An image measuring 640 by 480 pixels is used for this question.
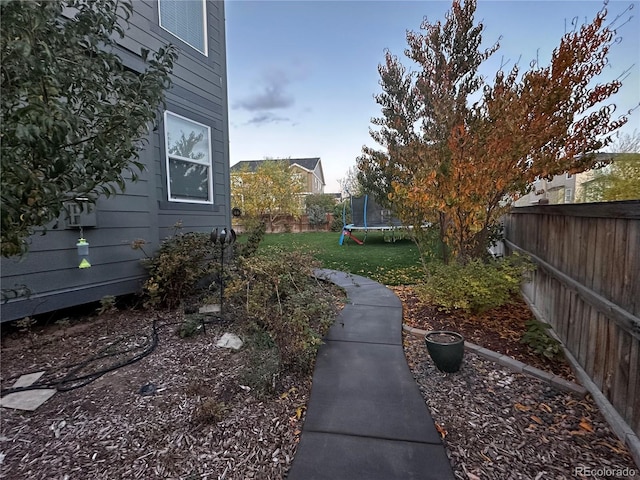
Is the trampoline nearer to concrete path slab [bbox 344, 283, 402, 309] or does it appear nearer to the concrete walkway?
concrete path slab [bbox 344, 283, 402, 309]

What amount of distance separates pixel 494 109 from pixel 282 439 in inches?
131

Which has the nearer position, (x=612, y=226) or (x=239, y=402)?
(x=612, y=226)

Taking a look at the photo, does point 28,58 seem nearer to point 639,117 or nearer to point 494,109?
point 494,109

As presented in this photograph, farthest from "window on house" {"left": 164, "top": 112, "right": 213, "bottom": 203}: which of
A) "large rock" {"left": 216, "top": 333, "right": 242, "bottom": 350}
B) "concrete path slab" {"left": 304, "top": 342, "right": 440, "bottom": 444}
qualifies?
"concrete path slab" {"left": 304, "top": 342, "right": 440, "bottom": 444}

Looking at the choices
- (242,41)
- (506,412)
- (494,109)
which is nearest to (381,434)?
(506,412)

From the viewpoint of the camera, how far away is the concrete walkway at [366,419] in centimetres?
145

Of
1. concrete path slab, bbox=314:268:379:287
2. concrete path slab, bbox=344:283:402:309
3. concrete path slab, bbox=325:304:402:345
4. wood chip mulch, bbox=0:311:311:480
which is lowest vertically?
wood chip mulch, bbox=0:311:311:480

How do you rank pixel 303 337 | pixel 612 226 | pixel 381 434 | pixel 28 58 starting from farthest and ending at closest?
pixel 303 337 → pixel 612 226 → pixel 381 434 → pixel 28 58

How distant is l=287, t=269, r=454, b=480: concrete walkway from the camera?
4.75ft

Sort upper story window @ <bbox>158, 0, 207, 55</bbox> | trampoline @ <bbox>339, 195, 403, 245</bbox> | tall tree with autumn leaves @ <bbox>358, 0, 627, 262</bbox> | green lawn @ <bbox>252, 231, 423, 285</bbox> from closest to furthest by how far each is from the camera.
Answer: tall tree with autumn leaves @ <bbox>358, 0, 627, 262</bbox>
upper story window @ <bbox>158, 0, 207, 55</bbox>
green lawn @ <bbox>252, 231, 423, 285</bbox>
trampoline @ <bbox>339, 195, 403, 245</bbox>

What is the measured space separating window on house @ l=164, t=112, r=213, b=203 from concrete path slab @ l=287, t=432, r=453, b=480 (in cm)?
380

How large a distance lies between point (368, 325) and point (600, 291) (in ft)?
5.80

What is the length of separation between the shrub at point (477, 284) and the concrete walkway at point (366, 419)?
62 cm

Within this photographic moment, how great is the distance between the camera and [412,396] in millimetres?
1987
